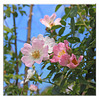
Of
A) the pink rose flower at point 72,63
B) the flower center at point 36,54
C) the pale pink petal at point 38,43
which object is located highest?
the pale pink petal at point 38,43

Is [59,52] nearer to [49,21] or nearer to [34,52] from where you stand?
[34,52]

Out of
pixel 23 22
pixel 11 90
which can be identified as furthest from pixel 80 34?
pixel 23 22

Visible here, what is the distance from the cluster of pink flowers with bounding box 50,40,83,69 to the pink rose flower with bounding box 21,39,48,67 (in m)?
0.03

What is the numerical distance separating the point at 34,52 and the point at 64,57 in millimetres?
122

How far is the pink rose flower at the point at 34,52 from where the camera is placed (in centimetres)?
46

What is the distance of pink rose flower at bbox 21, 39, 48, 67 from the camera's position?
462mm

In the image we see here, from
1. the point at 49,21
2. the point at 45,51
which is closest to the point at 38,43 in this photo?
the point at 45,51

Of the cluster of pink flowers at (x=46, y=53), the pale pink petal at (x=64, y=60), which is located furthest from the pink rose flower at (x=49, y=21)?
the pale pink petal at (x=64, y=60)

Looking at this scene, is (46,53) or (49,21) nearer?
(46,53)

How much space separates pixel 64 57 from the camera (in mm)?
419

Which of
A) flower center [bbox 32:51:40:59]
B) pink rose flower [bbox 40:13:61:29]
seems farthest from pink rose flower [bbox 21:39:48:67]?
pink rose flower [bbox 40:13:61:29]

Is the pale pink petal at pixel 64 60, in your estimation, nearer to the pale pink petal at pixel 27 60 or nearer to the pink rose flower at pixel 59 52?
the pink rose flower at pixel 59 52

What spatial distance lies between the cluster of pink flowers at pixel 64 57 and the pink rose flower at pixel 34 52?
34mm

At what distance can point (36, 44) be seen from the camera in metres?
0.47
